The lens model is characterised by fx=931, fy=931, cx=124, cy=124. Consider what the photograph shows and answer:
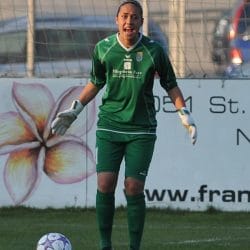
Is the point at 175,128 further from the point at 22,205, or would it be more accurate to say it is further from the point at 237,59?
the point at 22,205

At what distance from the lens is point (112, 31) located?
11.1 meters

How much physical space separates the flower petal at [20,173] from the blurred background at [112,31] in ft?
3.21

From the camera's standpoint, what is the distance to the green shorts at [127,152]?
6.55m

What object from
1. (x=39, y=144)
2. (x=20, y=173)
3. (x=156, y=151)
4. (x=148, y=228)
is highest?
(x=39, y=144)

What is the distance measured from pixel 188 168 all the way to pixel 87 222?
1506mm

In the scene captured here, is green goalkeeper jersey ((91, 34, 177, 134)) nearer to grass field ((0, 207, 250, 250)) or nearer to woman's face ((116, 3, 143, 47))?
woman's face ((116, 3, 143, 47))

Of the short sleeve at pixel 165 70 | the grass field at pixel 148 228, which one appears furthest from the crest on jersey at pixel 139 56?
the grass field at pixel 148 228

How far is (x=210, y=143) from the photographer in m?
10.7

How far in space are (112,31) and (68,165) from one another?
1.71m

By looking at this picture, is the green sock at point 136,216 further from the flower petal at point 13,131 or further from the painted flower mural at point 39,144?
the flower petal at point 13,131

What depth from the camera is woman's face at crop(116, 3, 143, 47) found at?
21.3ft

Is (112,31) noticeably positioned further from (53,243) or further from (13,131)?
(53,243)

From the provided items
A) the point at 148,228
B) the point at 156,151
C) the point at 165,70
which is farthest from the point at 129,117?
the point at 156,151

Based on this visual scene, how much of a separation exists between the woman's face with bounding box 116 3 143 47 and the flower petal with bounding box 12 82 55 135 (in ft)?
13.7
